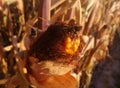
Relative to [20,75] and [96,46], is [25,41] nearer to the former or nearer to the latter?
[20,75]

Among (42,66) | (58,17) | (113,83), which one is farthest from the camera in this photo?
(113,83)

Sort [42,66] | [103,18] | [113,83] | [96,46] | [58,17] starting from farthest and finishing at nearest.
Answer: [113,83]
[103,18]
[96,46]
[58,17]
[42,66]

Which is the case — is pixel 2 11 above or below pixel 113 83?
above

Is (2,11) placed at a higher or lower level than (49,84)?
higher

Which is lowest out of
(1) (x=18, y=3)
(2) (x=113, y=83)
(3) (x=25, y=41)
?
(2) (x=113, y=83)

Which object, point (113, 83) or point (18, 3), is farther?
point (113, 83)

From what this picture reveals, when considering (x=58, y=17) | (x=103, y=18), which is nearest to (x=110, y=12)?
(x=103, y=18)

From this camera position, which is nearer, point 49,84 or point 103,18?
point 49,84

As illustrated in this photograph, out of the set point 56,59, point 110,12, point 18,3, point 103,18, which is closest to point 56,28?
point 56,59

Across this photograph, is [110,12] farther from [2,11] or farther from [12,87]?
[12,87]
